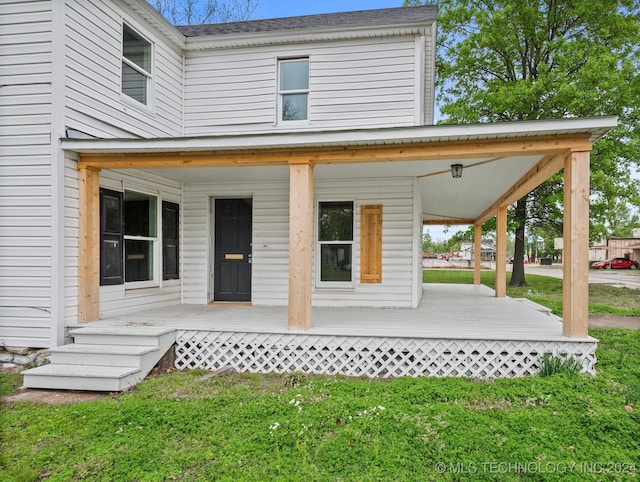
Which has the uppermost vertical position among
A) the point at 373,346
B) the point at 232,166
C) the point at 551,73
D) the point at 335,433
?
the point at 551,73

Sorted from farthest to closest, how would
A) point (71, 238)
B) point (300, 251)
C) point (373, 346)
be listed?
point (71, 238) < point (300, 251) < point (373, 346)

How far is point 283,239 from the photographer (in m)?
7.86

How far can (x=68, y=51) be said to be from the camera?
221 inches

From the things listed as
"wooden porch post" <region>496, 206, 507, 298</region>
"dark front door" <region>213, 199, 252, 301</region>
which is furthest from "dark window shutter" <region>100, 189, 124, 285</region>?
"wooden porch post" <region>496, 206, 507, 298</region>

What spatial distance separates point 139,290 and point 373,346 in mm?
4230

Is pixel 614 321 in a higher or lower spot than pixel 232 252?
lower

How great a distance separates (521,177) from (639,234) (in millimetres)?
64791

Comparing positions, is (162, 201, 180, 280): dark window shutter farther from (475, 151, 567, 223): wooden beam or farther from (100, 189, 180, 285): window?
(475, 151, 567, 223): wooden beam

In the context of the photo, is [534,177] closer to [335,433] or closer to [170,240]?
[335,433]

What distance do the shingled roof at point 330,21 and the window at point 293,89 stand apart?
0.68 meters

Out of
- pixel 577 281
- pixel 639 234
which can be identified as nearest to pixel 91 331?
pixel 577 281

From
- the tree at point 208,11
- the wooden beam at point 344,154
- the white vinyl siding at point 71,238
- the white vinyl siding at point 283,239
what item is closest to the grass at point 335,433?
the white vinyl siding at point 71,238

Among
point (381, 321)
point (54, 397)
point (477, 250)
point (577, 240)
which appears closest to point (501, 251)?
point (477, 250)

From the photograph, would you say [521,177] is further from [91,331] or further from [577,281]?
[91,331]
